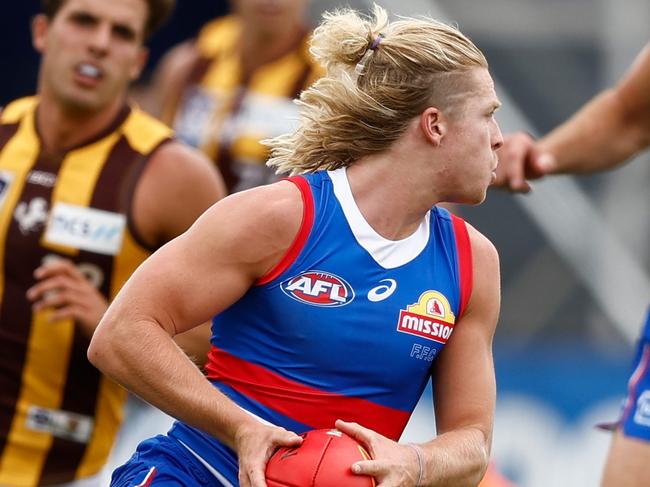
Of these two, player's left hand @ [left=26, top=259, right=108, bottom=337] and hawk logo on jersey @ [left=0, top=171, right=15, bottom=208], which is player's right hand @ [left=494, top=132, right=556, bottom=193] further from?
hawk logo on jersey @ [left=0, top=171, right=15, bottom=208]

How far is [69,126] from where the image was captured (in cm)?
621

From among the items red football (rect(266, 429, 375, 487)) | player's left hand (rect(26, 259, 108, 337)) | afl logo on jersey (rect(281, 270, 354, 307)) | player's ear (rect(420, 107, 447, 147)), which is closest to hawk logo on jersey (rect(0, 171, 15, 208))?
player's left hand (rect(26, 259, 108, 337))

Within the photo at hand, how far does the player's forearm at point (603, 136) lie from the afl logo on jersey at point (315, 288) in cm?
200

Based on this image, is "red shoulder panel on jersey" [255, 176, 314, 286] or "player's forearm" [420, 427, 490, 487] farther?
"red shoulder panel on jersey" [255, 176, 314, 286]

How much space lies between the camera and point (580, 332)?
1132 centimetres

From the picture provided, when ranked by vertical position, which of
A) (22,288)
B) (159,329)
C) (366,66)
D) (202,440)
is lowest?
(22,288)

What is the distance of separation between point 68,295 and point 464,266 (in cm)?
181

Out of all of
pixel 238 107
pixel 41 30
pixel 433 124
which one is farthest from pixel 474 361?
pixel 238 107

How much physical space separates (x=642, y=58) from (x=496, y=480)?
324 cm

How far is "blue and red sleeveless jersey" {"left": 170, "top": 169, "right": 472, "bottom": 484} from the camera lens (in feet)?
14.3

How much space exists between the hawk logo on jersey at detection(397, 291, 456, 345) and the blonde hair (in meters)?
0.46

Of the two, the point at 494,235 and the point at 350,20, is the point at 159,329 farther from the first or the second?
the point at 494,235

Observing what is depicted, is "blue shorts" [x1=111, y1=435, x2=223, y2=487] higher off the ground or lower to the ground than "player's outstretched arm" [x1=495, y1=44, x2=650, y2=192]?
lower

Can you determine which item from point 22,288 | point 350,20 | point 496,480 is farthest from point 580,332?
point 350,20
